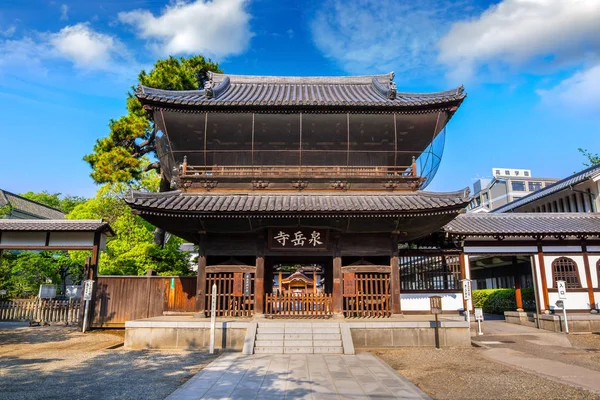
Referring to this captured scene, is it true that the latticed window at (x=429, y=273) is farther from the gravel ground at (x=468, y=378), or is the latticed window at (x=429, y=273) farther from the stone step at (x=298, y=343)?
the stone step at (x=298, y=343)

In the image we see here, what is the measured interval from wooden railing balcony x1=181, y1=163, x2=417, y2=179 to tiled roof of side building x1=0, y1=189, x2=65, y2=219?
38162mm

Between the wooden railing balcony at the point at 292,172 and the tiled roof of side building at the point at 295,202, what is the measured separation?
2.65 feet

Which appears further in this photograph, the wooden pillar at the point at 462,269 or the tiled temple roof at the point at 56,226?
the wooden pillar at the point at 462,269

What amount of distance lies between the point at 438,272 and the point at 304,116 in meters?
10.4

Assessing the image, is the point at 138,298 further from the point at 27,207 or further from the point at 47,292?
the point at 27,207

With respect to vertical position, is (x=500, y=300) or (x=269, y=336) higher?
(x=500, y=300)

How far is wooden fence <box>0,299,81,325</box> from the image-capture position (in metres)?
19.4

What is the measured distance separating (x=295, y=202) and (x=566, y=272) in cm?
1519

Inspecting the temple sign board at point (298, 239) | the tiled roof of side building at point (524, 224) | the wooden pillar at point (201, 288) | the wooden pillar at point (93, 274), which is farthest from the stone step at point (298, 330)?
the wooden pillar at point (93, 274)

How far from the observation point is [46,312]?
1942 centimetres

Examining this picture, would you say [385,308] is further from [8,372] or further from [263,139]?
[8,372]

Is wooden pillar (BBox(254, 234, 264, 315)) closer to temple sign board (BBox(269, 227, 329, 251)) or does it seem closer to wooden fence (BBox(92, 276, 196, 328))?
temple sign board (BBox(269, 227, 329, 251))

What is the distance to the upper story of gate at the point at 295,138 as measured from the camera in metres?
16.1

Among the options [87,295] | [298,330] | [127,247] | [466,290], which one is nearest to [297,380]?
[298,330]
